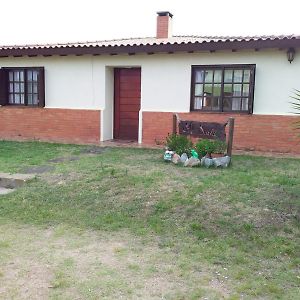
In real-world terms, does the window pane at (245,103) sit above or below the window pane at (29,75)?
below

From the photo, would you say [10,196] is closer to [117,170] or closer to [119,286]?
[117,170]

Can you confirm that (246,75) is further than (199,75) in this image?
No

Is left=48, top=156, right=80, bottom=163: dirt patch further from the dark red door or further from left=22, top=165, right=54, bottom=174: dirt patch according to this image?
the dark red door

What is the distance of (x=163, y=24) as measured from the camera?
511 inches

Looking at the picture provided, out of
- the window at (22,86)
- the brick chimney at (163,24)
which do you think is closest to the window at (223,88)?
the brick chimney at (163,24)

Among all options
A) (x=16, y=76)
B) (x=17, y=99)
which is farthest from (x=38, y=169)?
(x=16, y=76)

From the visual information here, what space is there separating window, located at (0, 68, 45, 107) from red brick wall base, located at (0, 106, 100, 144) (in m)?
0.30

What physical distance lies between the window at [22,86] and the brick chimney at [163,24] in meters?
4.16

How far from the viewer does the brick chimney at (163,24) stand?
1298cm

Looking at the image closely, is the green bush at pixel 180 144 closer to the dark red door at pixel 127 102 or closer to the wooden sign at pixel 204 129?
the wooden sign at pixel 204 129

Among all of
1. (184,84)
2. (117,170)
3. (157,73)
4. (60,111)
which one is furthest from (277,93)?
(60,111)

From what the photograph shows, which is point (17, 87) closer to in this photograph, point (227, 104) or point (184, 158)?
point (227, 104)

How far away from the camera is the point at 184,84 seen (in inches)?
407

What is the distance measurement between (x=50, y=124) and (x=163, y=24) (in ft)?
16.5
